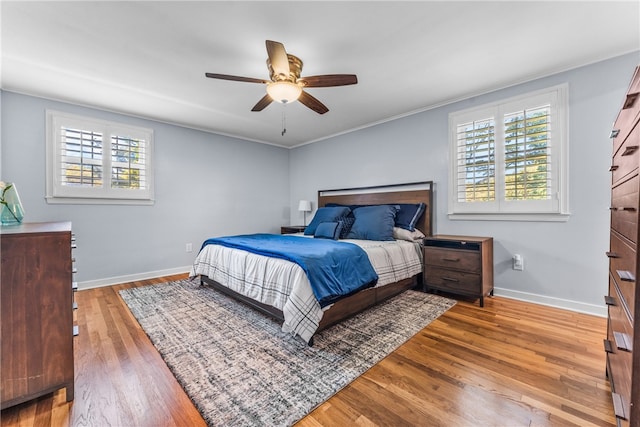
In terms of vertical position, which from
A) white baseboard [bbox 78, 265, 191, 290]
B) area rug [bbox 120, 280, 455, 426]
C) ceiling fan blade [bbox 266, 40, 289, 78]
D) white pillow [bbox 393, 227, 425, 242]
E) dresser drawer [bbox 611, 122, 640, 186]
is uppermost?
ceiling fan blade [bbox 266, 40, 289, 78]

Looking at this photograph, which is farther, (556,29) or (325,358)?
(556,29)

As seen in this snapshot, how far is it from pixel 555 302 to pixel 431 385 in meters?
2.09

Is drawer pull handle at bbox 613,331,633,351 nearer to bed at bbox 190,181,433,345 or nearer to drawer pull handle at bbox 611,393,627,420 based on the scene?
drawer pull handle at bbox 611,393,627,420

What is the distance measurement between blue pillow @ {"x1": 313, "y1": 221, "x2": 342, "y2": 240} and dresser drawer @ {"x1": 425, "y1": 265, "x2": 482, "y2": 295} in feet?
3.84

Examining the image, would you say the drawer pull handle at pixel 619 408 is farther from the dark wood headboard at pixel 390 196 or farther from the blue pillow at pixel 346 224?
the blue pillow at pixel 346 224

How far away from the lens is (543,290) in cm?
278

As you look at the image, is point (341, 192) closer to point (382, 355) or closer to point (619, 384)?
point (382, 355)

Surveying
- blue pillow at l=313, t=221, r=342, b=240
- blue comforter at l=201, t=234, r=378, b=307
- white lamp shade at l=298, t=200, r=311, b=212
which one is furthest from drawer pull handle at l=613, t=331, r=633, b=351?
white lamp shade at l=298, t=200, r=311, b=212

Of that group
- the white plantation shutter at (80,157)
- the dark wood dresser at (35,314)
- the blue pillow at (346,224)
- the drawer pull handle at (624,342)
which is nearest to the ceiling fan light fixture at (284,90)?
the dark wood dresser at (35,314)

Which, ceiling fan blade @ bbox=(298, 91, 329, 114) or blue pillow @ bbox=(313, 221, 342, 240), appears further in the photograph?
blue pillow @ bbox=(313, 221, 342, 240)

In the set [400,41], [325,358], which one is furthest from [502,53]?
[325,358]

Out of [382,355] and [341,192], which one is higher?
[341,192]

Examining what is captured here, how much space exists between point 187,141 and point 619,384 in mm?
5057

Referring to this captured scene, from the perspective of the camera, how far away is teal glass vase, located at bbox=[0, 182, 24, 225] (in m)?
1.79
